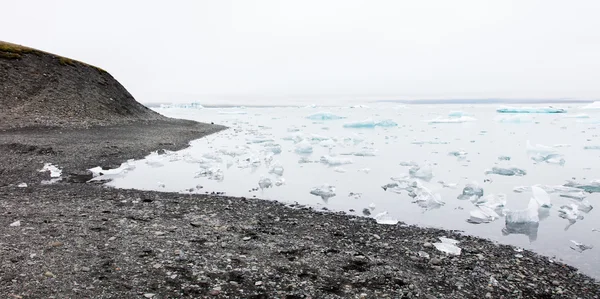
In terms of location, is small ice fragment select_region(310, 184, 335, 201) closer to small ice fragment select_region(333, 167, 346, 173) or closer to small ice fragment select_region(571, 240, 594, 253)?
small ice fragment select_region(333, 167, 346, 173)

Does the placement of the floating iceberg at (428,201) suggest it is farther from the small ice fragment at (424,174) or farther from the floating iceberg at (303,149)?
the floating iceberg at (303,149)

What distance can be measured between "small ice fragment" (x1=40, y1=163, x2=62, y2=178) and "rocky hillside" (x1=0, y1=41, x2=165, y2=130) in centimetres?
1132

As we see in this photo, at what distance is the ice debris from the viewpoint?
19.3ft

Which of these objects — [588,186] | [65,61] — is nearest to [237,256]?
[588,186]

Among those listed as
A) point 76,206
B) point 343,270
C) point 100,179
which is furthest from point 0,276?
point 100,179

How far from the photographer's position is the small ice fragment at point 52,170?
10.9 metres

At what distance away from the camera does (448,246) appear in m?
6.05

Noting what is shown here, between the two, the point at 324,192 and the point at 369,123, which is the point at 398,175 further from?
the point at 369,123

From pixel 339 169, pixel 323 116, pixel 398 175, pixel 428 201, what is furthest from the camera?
pixel 323 116

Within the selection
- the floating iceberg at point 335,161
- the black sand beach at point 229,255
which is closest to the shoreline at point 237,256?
the black sand beach at point 229,255

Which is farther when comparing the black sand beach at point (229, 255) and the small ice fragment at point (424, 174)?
the small ice fragment at point (424, 174)

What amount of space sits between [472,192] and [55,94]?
91.9ft

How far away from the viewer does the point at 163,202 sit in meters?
8.28

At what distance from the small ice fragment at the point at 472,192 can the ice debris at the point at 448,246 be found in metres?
3.68
